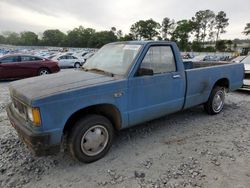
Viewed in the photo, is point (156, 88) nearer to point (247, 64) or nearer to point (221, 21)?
point (247, 64)

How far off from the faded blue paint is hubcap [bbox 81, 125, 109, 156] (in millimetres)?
370

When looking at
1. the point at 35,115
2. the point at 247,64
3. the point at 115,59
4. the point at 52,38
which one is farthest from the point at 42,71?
the point at 52,38

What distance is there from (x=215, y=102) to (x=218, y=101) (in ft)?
0.49

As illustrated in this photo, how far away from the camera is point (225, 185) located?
2.71 meters

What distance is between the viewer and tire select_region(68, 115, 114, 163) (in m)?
2.97

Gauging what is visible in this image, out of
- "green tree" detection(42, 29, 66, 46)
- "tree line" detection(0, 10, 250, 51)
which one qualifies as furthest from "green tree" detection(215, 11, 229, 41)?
"green tree" detection(42, 29, 66, 46)

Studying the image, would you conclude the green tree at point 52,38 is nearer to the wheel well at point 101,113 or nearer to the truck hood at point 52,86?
the truck hood at point 52,86

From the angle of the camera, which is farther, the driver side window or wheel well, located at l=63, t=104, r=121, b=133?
the driver side window

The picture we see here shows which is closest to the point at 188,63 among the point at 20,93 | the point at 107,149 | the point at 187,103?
the point at 187,103

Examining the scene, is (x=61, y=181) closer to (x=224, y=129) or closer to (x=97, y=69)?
(x=97, y=69)

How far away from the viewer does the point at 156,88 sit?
12.1 ft

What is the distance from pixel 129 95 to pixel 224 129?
7.81 ft

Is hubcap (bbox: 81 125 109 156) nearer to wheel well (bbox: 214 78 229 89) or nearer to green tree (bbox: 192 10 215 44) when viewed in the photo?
wheel well (bbox: 214 78 229 89)

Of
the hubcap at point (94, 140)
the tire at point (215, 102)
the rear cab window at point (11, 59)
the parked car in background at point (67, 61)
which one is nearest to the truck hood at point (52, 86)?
the hubcap at point (94, 140)
